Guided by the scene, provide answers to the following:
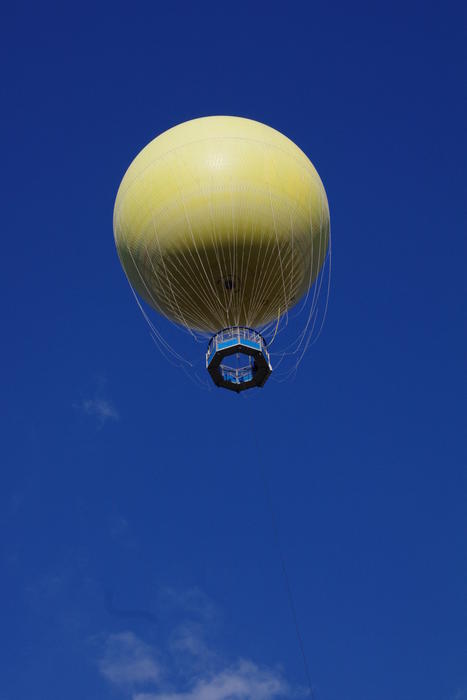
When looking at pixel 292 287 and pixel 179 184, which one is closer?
pixel 179 184

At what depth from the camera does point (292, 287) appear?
92.8ft

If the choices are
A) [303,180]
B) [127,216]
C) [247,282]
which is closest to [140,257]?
[127,216]

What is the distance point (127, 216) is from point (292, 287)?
5.12m

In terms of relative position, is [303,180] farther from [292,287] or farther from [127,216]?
[127,216]

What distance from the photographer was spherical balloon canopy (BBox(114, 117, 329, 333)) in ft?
84.9

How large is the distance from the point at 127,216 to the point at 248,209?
3766mm

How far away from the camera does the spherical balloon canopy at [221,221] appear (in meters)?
25.9

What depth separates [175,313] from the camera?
28.5 metres

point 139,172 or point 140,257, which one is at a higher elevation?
point 139,172

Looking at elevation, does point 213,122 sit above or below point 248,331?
above

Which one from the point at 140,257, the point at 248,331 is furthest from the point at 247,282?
the point at 140,257

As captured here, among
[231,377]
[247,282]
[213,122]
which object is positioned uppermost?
[213,122]

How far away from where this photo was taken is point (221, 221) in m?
25.8

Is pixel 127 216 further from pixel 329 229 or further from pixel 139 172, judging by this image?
pixel 329 229
